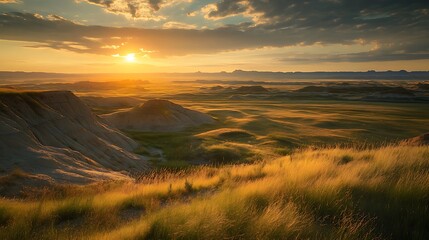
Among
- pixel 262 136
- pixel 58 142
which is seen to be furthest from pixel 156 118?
pixel 58 142

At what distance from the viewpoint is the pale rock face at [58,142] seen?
781 inches

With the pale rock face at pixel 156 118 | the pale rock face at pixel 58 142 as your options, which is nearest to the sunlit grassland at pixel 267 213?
the pale rock face at pixel 58 142

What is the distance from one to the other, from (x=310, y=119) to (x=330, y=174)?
61753 millimetres

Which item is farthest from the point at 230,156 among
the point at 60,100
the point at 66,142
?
the point at 60,100

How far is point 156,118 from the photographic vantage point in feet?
197

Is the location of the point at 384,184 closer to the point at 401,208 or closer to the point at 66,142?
the point at 401,208

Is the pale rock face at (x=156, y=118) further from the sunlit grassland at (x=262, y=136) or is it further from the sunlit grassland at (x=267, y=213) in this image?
the sunlit grassland at (x=267, y=213)

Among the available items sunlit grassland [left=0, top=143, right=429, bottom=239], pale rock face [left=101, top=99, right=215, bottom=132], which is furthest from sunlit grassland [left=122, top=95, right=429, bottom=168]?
sunlit grassland [left=0, top=143, right=429, bottom=239]

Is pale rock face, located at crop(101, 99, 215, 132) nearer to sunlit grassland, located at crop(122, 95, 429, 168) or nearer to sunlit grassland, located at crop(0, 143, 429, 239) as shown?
sunlit grassland, located at crop(122, 95, 429, 168)

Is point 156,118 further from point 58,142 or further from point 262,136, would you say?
point 58,142

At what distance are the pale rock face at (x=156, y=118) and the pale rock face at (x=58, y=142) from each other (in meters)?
18.3

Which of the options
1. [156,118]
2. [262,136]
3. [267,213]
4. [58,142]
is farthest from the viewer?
[156,118]

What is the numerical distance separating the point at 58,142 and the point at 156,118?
32.5 m

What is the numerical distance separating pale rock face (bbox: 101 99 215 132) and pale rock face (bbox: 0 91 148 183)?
18.3 meters
